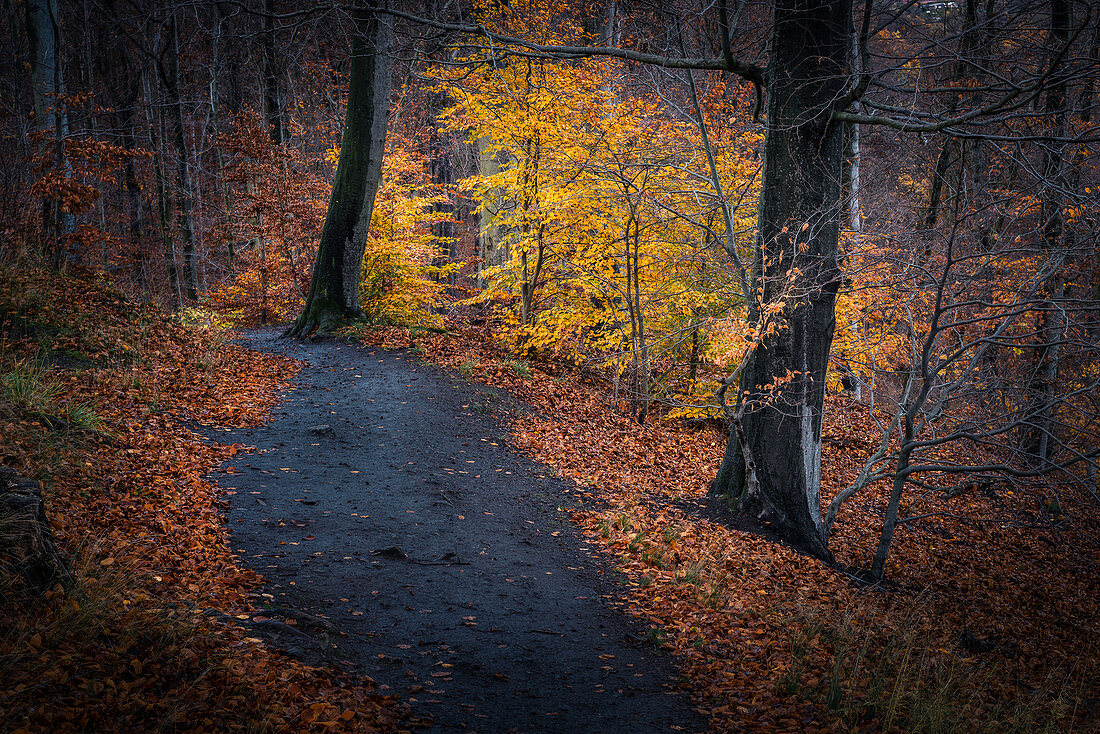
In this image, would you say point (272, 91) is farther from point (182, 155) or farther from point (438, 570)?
point (438, 570)

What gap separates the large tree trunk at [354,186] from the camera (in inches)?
495

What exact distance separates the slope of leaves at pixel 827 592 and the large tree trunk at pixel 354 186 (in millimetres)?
1545

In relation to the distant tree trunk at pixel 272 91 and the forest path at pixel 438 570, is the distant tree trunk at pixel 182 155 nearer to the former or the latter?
the distant tree trunk at pixel 272 91

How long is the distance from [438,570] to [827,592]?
13.2ft

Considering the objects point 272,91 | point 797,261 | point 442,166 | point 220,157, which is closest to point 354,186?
point 797,261

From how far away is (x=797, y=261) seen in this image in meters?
7.49

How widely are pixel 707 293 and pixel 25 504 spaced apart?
33.6 feet

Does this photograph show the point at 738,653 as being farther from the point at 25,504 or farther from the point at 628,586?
the point at 25,504

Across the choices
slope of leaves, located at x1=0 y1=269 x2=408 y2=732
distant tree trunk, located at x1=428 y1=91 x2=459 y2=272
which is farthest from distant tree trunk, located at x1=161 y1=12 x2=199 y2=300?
slope of leaves, located at x1=0 y1=269 x2=408 y2=732

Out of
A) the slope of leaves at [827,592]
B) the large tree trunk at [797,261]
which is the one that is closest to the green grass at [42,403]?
the slope of leaves at [827,592]

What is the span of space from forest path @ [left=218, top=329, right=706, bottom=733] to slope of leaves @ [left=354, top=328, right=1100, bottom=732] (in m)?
0.49

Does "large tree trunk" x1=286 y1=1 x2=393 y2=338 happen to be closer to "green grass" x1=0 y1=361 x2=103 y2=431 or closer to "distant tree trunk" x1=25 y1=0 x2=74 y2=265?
"distant tree trunk" x1=25 y1=0 x2=74 y2=265

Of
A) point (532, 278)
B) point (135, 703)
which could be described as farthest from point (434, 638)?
point (532, 278)

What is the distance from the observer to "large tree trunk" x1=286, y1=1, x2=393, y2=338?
1256 centimetres
